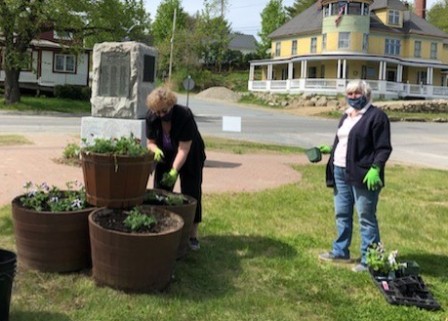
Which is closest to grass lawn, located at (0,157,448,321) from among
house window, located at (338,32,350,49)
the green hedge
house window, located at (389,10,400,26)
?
the green hedge

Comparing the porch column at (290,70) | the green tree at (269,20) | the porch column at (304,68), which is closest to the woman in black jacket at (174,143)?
the porch column at (304,68)

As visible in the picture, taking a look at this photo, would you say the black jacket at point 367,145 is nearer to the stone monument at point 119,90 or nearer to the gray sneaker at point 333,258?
the gray sneaker at point 333,258

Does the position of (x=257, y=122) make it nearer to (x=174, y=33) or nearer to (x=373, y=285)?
(x=373, y=285)

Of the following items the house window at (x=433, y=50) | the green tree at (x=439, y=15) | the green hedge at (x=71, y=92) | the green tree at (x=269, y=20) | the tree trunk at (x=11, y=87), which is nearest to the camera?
the tree trunk at (x=11, y=87)

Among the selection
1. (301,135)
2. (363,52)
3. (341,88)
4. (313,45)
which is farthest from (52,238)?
(313,45)

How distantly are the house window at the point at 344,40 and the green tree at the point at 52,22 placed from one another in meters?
24.7

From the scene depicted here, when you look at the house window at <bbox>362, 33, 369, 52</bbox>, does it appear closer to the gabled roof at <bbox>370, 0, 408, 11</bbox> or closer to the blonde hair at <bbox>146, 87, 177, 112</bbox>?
the gabled roof at <bbox>370, 0, 408, 11</bbox>

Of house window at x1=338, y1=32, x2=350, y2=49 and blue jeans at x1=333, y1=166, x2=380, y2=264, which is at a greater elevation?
house window at x1=338, y1=32, x2=350, y2=49

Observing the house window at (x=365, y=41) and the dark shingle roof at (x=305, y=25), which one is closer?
the house window at (x=365, y=41)

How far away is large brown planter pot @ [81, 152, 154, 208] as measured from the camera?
4.83 meters

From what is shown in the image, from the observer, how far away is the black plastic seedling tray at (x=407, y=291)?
466 centimetres

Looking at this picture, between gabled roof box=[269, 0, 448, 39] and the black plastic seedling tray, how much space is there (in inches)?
2005

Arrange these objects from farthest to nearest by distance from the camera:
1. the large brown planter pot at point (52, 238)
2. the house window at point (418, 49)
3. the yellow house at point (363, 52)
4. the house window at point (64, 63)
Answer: the house window at point (418, 49)
the yellow house at point (363, 52)
the house window at point (64, 63)
the large brown planter pot at point (52, 238)

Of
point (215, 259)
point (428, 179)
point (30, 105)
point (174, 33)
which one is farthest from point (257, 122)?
point (174, 33)
